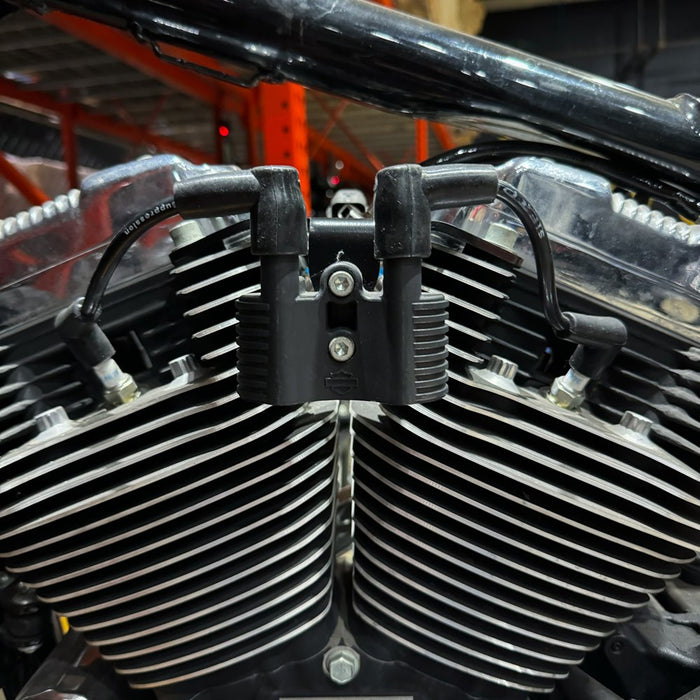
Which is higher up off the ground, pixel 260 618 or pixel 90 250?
pixel 90 250

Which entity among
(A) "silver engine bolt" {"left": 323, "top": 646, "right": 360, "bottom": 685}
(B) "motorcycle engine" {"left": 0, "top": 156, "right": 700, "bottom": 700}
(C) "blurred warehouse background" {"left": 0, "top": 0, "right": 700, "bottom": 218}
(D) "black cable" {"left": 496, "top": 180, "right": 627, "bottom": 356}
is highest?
(D) "black cable" {"left": 496, "top": 180, "right": 627, "bottom": 356}

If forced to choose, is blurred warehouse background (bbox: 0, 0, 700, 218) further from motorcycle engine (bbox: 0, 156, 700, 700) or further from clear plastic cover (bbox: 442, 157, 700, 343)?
clear plastic cover (bbox: 442, 157, 700, 343)

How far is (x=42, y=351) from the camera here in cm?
77

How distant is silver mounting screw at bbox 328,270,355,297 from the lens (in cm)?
56

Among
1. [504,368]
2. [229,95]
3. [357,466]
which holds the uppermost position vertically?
[504,368]

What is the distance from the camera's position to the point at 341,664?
2.50ft

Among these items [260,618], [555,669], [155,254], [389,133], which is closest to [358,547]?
[260,618]

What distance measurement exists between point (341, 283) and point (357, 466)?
251 millimetres

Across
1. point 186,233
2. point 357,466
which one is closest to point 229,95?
point 186,233

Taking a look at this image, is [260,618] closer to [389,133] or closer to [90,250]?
[90,250]

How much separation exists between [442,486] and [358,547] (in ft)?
0.48

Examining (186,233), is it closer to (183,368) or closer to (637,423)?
(183,368)

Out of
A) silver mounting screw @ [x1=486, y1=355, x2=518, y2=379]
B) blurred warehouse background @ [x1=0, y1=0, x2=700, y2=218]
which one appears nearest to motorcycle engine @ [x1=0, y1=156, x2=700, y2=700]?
silver mounting screw @ [x1=486, y1=355, x2=518, y2=379]

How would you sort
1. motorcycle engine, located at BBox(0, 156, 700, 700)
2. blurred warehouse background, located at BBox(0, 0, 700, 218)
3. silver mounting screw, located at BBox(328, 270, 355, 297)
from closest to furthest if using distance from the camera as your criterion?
silver mounting screw, located at BBox(328, 270, 355, 297) → motorcycle engine, located at BBox(0, 156, 700, 700) → blurred warehouse background, located at BBox(0, 0, 700, 218)
